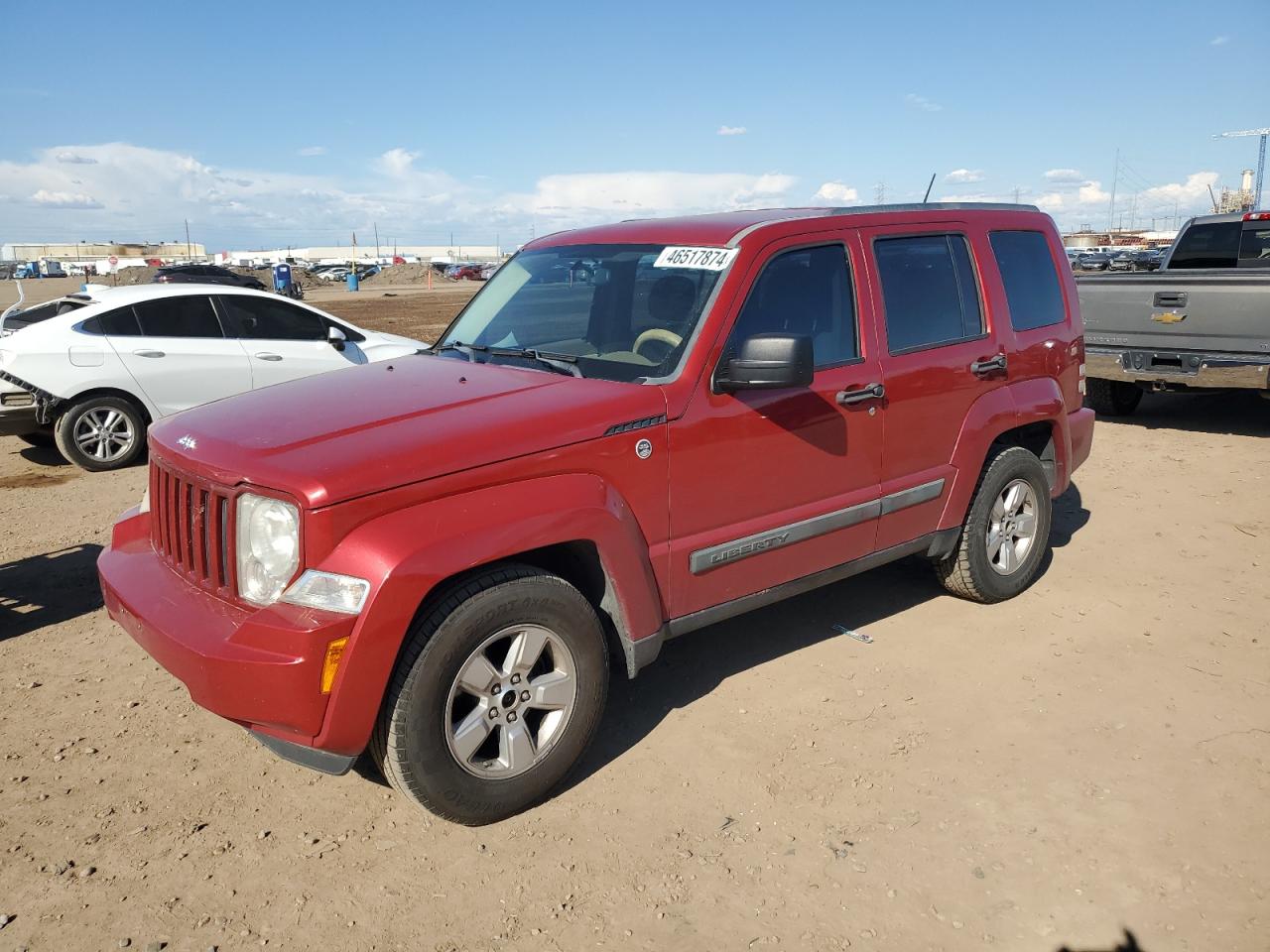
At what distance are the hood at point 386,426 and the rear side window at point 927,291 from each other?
4.69 ft

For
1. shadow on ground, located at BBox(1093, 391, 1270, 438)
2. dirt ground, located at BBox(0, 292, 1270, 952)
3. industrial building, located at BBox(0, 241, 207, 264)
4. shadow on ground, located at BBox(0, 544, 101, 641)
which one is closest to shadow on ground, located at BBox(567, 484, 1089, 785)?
dirt ground, located at BBox(0, 292, 1270, 952)

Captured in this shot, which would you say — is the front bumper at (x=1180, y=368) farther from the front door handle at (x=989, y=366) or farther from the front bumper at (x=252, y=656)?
the front bumper at (x=252, y=656)

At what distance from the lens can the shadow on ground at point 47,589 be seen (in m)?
5.05

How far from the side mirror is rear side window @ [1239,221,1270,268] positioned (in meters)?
10.1

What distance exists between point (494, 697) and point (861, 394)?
2011mm

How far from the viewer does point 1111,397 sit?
10.4 metres

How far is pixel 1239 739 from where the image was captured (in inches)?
148

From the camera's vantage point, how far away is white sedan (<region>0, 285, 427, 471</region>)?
8.17 m

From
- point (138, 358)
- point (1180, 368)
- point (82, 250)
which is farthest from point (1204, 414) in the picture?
point (82, 250)

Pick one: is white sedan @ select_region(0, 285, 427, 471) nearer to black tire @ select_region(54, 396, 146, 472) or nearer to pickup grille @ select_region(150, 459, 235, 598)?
black tire @ select_region(54, 396, 146, 472)

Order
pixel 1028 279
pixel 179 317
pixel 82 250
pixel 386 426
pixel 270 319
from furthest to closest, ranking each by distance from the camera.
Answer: pixel 82 250, pixel 270 319, pixel 179 317, pixel 1028 279, pixel 386 426

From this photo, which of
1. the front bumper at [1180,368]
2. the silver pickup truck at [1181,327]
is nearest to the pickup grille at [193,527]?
the front bumper at [1180,368]

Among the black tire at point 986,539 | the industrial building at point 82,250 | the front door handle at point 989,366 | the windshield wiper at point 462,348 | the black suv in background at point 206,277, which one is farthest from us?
the industrial building at point 82,250

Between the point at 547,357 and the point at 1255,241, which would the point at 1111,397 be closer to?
the point at 1255,241
